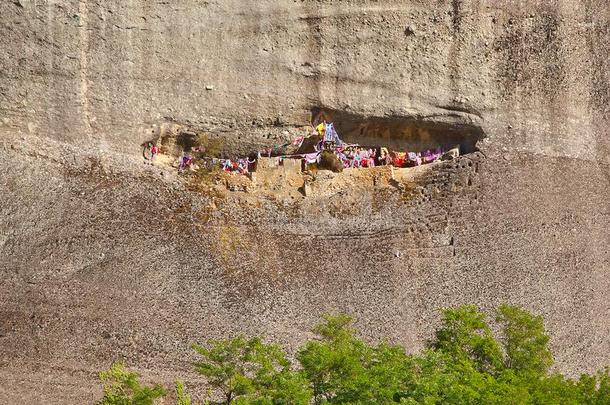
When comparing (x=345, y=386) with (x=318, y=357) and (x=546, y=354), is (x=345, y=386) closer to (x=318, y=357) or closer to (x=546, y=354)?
(x=318, y=357)

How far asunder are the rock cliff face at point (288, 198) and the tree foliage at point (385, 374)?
257 centimetres

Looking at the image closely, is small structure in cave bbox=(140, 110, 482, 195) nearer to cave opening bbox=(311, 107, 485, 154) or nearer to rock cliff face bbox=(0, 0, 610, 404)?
cave opening bbox=(311, 107, 485, 154)

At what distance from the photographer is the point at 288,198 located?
96.6 ft

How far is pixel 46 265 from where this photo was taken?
25.2m

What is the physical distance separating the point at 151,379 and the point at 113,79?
8.86 m

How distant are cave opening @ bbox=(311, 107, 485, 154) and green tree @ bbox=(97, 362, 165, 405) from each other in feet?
35.9

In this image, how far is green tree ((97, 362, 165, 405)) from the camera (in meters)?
20.8

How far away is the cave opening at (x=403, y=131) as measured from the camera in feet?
100

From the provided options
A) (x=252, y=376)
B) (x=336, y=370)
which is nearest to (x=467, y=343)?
(x=336, y=370)

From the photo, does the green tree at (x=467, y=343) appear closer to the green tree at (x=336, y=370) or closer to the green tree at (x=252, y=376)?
the green tree at (x=336, y=370)

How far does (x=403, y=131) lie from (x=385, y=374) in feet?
39.7

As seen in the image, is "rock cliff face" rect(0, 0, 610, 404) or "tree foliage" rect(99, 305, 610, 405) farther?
"rock cliff face" rect(0, 0, 610, 404)

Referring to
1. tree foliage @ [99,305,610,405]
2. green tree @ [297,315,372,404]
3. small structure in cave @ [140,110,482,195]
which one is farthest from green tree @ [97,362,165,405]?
small structure in cave @ [140,110,482,195]

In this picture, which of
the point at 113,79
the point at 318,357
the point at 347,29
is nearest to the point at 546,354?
the point at 318,357
